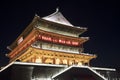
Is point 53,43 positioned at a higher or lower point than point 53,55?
higher

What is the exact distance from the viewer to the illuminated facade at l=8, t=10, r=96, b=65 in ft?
95.5

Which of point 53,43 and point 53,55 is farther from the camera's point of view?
point 53,43

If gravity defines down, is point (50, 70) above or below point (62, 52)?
below

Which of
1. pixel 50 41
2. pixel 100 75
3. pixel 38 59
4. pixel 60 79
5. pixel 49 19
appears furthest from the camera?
pixel 49 19

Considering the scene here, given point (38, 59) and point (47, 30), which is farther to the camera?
point (47, 30)

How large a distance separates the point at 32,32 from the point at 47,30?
8.31 feet

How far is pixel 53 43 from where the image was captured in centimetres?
3095

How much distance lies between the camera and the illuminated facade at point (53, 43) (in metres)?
29.1

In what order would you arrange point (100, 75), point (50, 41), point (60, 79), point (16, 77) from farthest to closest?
point (50, 41), point (100, 75), point (60, 79), point (16, 77)

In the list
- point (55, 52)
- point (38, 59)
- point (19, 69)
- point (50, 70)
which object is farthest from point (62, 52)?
point (19, 69)

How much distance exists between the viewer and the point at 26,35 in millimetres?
34719

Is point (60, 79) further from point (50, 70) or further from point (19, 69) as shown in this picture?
point (19, 69)

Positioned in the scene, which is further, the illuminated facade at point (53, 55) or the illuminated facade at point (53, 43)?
the illuminated facade at point (53, 43)

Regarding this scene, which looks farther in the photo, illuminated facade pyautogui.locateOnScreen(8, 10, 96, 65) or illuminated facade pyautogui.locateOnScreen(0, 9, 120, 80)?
illuminated facade pyautogui.locateOnScreen(8, 10, 96, 65)
